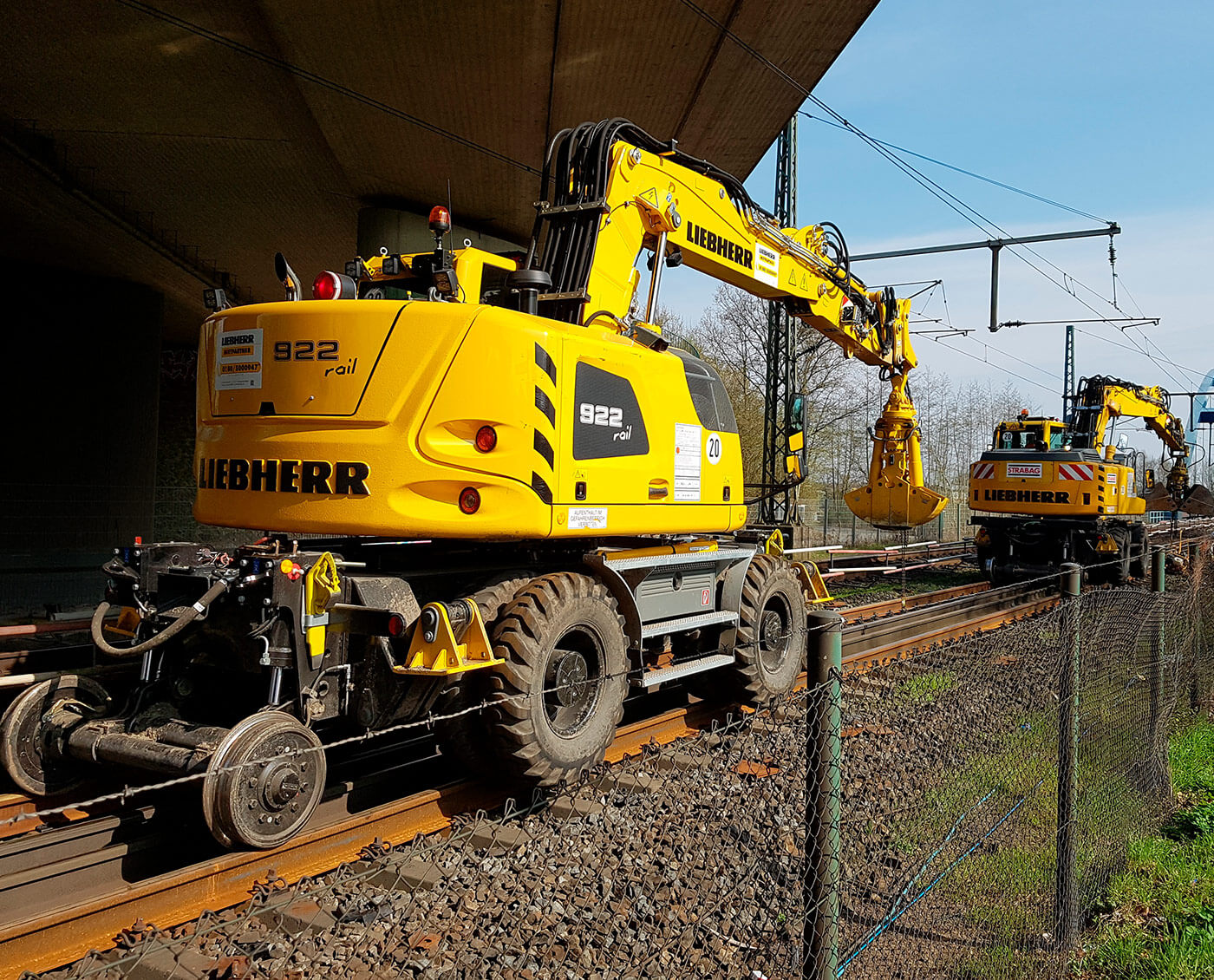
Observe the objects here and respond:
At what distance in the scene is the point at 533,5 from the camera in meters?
10.0

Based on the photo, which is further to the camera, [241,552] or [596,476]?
[596,476]

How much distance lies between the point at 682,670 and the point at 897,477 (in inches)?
363

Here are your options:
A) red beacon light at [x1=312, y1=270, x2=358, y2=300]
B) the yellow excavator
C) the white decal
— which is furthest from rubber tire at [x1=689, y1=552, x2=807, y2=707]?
the yellow excavator

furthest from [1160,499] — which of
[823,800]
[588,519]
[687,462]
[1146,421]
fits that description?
[823,800]

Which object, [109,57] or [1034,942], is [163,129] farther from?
[1034,942]

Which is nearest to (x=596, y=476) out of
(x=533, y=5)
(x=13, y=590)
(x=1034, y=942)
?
(x=1034, y=942)

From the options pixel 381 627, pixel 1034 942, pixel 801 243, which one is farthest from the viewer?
pixel 801 243

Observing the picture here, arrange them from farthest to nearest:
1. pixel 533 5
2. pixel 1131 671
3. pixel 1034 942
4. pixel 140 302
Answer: pixel 140 302 < pixel 533 5 < pixel 1131 671 < pixel 1034 942

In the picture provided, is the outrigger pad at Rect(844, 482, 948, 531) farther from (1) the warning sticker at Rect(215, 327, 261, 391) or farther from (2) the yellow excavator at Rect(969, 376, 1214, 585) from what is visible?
(1) the warning sticker at Rect(215, 327, 261, 391)

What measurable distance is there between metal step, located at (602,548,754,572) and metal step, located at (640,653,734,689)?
0.73 metres

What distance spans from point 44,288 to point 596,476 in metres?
18.4

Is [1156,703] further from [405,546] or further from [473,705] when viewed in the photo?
[405,546]

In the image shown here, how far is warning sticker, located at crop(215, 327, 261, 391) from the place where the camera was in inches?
198

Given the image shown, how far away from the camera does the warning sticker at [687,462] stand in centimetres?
633
